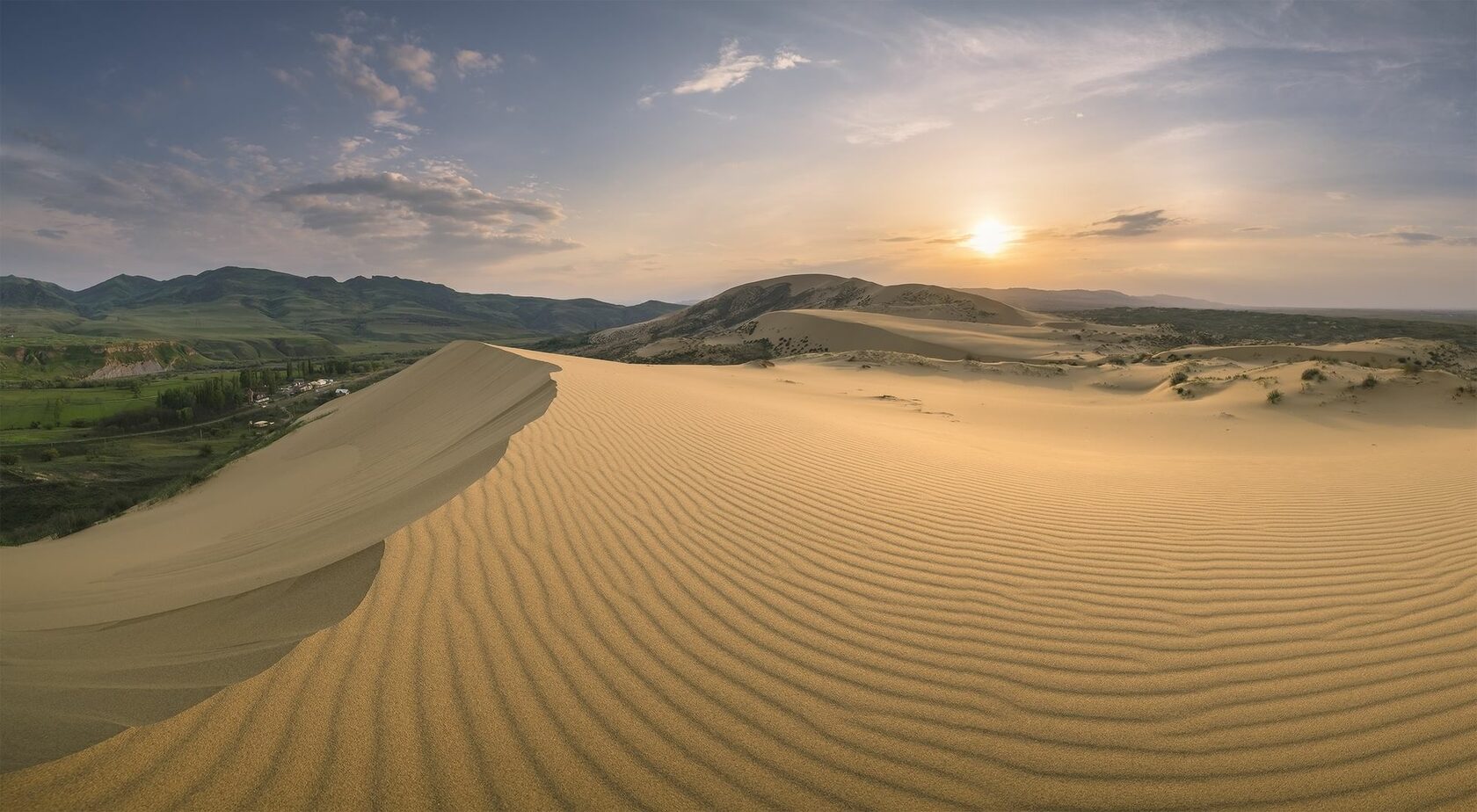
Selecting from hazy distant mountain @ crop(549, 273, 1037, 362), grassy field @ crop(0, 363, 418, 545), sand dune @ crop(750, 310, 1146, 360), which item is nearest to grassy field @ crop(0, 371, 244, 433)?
grassy field @ crop(0, 363, 418, 545)

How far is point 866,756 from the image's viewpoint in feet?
7.62

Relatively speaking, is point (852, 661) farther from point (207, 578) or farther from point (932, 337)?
point (932, 337)

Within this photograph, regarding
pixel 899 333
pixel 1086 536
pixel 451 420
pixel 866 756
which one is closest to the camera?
pixel 866 756

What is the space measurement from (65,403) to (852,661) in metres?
69.0

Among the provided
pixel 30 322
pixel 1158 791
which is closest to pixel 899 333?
pixel 1158 791

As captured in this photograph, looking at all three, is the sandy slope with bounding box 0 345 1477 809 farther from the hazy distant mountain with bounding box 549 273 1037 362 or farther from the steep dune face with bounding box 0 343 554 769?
the hazy distant mountain with bounding box 549 273 1037 362

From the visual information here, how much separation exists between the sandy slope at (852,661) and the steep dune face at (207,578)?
37 cm

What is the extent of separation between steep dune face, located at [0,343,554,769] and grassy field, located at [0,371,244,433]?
129ft

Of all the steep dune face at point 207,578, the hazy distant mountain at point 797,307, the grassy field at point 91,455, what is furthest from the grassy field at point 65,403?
the steep dune face at point 207,578

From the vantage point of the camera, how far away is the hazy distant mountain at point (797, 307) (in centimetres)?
6431

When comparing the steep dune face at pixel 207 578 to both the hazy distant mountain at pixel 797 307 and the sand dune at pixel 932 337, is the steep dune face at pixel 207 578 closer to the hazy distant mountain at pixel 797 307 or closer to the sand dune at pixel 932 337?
the sand dune at pixel 932 337

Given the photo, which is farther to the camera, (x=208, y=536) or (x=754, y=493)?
(x=208, y=536)

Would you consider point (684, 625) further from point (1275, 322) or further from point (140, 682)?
point (1275, 322)

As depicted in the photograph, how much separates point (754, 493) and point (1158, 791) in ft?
12.0
